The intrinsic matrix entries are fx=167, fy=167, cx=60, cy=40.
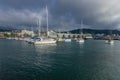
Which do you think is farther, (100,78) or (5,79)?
(100,78)

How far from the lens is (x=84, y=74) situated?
97.5ft

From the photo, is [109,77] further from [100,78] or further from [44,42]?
[44,42]

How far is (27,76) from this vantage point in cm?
2750

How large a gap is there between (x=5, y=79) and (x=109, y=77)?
16.8 meters

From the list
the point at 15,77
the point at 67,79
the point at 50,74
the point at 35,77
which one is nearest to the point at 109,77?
the point at 67,79

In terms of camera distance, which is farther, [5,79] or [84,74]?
[84,74]

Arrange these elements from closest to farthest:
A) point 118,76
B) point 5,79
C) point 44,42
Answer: point 5,79, point 118,76, point 44,42

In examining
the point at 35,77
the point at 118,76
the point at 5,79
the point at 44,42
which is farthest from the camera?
the point at 44,42

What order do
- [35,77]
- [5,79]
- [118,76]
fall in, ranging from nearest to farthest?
[5,79] < [35,77] < [118,76]

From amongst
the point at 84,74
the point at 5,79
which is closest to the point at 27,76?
the point at 5,79

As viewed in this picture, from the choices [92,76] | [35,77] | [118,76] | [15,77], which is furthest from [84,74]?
[15,77]

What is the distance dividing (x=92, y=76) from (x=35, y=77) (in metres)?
9.54

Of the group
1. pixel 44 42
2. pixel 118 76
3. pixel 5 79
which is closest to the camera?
pixel 5 79

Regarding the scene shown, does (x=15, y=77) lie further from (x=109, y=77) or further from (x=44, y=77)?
(x=109, y=77)
